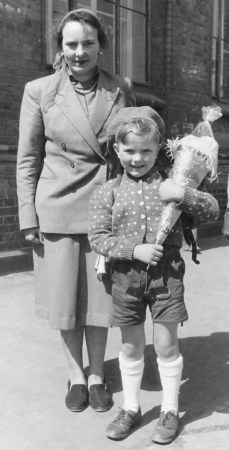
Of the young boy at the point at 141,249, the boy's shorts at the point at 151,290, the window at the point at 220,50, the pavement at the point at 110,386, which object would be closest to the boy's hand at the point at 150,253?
the young boy at the point at 141,249

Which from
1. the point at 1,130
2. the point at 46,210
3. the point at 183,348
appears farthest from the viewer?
the point at 1,130

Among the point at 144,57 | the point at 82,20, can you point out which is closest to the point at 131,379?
the point at 82,20

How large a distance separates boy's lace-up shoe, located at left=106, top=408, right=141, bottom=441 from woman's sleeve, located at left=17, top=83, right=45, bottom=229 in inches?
42.5

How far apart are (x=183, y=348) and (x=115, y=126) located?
195 cm

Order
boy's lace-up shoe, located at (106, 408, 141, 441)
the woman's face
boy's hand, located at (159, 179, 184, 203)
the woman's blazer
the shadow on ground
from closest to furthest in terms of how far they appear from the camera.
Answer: boy's hand, located at (159, 179, 184, 203)
boy's lace-up shoe, located at (106, 408, 141, 441)
the woman's face
the woman's blazer
the shadow on ground

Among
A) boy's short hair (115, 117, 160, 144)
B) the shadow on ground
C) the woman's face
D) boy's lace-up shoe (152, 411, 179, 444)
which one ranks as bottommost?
the shadow on ground

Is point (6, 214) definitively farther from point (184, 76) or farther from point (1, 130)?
point (184, 76)

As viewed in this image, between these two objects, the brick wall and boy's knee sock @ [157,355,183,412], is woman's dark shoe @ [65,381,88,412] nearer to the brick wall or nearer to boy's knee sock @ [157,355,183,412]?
boy's knee sock @ [157,355,183,412]

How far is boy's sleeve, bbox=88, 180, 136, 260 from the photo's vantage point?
2551 millimetres

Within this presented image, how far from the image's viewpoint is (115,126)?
2719mm

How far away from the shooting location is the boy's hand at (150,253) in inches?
97.9

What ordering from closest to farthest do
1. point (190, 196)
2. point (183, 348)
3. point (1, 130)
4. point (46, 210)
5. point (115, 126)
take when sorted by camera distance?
point (190, 196)
point (115, 126)
point (46, 210)
point (183, 348)
point (1, 130)

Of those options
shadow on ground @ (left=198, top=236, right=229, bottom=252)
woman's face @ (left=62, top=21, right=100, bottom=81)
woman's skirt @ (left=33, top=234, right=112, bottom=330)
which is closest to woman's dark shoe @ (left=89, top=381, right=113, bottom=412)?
woman's skirt @ (left=33, top=234, right=112, bottom=330)

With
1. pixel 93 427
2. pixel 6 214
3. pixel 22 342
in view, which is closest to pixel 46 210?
pixel 93 427
